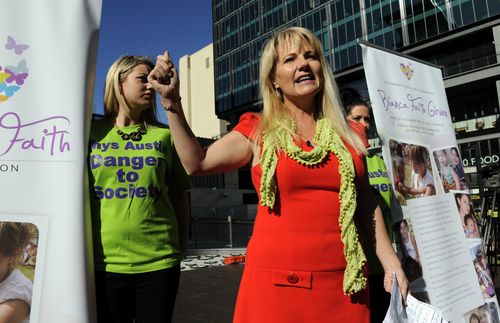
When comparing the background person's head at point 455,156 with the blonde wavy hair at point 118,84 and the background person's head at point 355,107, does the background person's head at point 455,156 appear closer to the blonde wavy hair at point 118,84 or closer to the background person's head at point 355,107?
the background person's head at point 355,107

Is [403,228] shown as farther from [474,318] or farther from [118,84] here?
[118,84]

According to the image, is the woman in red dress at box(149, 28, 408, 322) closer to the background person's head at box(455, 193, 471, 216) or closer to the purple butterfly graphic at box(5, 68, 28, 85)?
the purple butterfly graphic at box(5, 68, 28, 85)

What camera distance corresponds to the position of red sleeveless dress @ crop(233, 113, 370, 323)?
1.45 metres

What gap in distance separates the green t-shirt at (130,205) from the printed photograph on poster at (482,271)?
2.21 metres

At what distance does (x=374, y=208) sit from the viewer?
168 cm

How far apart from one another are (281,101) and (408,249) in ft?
4.37

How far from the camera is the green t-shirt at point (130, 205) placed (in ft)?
5.90

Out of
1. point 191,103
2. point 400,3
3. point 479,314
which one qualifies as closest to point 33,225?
point 479,314

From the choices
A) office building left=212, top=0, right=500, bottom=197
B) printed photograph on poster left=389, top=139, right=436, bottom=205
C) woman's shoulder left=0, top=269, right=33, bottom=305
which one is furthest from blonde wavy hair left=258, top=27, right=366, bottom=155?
office building left=212, top=0, right=500, bottom=197

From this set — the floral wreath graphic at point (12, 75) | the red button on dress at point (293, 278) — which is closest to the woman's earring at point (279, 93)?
the red button on dress at point (293, 278)

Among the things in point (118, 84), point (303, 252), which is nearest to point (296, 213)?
point (303, 252)

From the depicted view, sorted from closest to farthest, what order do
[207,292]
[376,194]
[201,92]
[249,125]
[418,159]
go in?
[249,125] → [376,194] → [418,159] → [207,292] → [201,92]

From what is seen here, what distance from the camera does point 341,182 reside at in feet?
5.02

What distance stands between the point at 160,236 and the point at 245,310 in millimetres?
560
